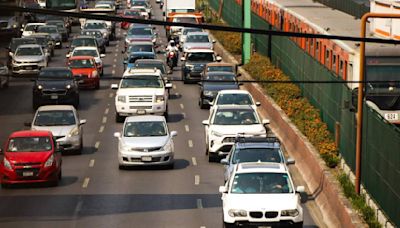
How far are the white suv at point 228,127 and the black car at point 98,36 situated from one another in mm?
40300

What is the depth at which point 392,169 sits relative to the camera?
26406 millimetres

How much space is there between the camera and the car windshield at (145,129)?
39.6m

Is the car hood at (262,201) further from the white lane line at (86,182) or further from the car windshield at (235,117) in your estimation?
the car windshield at (235,117)

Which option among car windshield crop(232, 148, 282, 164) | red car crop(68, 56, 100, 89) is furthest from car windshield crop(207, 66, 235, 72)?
car windshield crop(232, 148, 282, 164)

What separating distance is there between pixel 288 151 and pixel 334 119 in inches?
90.6

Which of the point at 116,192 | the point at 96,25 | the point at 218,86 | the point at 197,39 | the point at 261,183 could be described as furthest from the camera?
the point at 96,25

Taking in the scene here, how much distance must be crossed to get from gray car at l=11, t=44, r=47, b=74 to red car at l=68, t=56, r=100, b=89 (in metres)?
4.73

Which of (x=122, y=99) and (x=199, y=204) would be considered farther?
(x=122, y=99)

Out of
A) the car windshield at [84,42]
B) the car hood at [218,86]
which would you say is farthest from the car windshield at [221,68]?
the car windshield at [84,42]

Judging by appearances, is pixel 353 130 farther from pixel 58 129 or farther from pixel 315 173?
pixel 58 129

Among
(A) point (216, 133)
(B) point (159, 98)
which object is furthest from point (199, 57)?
(A) point (216, 133)

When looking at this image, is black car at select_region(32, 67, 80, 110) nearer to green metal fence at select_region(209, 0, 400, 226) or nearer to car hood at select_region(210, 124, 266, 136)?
green metal fence at select_region(209, 0, 400, 226)

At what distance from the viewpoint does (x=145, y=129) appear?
39781 mm

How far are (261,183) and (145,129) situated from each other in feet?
40.1
